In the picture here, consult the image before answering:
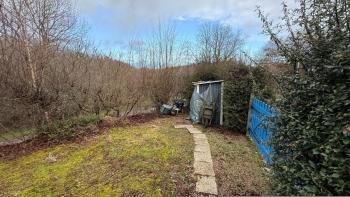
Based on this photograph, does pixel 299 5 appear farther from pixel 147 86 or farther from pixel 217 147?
pixel 147 86

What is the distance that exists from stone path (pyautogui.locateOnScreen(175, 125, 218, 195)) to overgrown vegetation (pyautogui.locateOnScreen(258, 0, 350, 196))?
3.73 feet

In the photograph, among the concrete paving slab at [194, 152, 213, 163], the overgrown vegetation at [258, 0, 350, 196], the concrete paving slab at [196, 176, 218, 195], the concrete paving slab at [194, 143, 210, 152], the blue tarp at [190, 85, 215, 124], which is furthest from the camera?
the blue tarp at [190, 85, 215, 124]

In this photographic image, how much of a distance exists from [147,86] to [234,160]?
527 centimetres

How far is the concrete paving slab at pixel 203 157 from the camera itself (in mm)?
3043

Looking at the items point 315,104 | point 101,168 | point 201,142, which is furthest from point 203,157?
point 315,104

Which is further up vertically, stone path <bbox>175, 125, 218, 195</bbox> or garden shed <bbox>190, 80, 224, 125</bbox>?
garden shed <bbox>190, 80, 224, 125</bbox>

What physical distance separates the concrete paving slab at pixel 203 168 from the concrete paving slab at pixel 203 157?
4.7 inches

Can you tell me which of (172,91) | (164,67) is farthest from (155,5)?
(172,91)

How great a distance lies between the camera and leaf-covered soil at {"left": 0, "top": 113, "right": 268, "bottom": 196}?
2229 mm

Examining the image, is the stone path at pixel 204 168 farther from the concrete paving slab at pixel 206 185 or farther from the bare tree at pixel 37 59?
the bare tree at pixel 37 59

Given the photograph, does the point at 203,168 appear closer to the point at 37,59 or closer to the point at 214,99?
the point at 214,99

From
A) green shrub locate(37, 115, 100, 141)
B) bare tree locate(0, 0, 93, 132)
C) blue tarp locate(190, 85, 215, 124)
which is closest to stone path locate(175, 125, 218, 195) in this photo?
blue tarp locate(190, 85, 215, 124)

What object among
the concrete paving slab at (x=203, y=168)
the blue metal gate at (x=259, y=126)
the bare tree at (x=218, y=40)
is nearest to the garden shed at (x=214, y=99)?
the blue metal gate at (x=259, y=126)

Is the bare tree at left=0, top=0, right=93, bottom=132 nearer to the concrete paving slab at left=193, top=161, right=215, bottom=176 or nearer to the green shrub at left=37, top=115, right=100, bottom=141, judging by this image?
the green shrub at left=37, top=115, right=100, bottom=141
